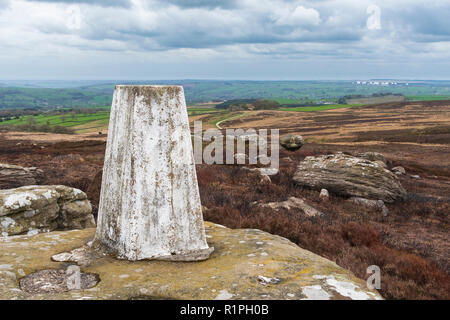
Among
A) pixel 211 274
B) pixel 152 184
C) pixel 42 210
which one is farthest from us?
A: pixel 42 210

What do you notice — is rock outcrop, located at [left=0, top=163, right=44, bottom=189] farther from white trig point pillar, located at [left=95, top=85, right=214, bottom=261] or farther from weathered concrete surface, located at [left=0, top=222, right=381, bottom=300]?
white trig point pillar, located at [left=95, top=85, right=214, bottom=261]

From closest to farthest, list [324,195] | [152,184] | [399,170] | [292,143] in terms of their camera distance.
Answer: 1. [152,184]
2. [324,195]
3. [399,170]
4. [292,143]

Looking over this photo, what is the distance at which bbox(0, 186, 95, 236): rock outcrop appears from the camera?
327 inches

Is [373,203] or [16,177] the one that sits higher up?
[16,177]

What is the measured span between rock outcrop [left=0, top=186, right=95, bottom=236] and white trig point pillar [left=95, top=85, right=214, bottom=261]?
10.8ft

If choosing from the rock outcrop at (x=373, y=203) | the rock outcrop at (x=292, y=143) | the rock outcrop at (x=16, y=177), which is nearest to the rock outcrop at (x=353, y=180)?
the rock outcrop at (x=373, y=203)

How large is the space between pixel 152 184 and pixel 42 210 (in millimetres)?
4505

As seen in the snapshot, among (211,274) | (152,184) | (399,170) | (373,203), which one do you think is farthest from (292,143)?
(211,274)

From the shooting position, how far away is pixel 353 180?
17.2m

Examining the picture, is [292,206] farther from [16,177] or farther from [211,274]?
[16,177]

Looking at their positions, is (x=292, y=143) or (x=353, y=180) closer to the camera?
(x=353, y=180)

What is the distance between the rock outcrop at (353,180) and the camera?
17.0m

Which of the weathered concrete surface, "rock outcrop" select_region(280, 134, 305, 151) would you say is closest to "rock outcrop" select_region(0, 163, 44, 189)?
the weathered concrete surface

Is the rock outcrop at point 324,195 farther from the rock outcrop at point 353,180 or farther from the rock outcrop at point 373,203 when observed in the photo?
the rock outcrop at point 373,203
